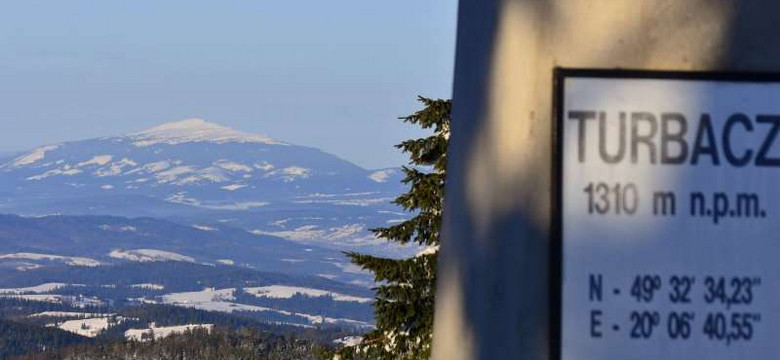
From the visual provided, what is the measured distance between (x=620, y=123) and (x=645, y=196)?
0.15 metres

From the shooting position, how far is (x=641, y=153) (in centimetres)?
296

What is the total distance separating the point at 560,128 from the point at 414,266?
1682 cm

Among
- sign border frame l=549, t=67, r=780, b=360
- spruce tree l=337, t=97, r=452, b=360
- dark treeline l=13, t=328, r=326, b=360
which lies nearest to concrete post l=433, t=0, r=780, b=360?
sign border frame l=549, t=67, r=780, b=360

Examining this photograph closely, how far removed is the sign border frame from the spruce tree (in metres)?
16.1

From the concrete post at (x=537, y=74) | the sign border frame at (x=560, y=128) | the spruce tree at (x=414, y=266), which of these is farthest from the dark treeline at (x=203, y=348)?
the sign border frame at (x=560, y=128)

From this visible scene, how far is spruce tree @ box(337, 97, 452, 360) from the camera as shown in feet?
63.3

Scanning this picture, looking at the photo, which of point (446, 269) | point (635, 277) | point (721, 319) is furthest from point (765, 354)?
point (446, 269)

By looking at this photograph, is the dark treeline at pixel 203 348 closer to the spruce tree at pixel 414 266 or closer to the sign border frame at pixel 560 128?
the spruce tree at pixel 414 266

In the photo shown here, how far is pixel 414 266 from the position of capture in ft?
64.8

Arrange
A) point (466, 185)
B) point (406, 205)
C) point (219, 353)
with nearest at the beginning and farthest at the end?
point (466, 185), point (406, 205), point (219, 353)

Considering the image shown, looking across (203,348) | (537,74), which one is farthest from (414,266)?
(203,348)

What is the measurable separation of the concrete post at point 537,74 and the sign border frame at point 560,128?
1 centimetres

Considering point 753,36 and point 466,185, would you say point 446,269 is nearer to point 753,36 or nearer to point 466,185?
point 466,185

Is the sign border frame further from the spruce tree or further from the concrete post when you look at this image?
the spruce tree
